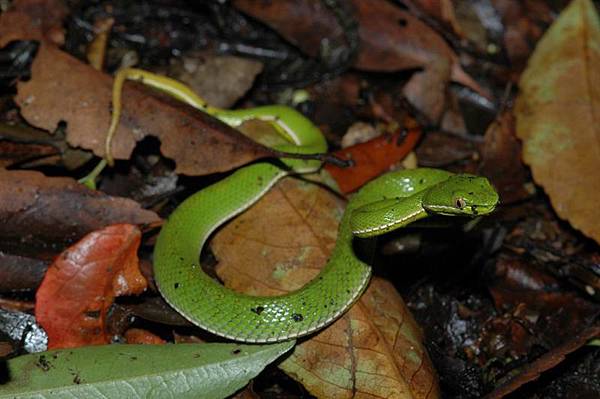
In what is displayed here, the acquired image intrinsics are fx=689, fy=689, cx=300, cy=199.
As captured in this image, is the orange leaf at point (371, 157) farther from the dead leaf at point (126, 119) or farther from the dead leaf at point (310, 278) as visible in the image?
the dead leaf at point (126, 119)

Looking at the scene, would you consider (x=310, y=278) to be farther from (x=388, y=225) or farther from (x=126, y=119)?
(x=126, y=119)

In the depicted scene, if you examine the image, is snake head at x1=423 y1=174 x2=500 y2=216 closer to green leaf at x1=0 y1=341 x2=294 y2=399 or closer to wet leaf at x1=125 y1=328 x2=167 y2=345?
green leaf at x1=0 y1=341 x2=294 y2=399

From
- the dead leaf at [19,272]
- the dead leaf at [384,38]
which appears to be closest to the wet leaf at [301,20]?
the dead leaf at [384,38]

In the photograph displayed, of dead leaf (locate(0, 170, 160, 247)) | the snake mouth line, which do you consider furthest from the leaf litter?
the snake mouth line

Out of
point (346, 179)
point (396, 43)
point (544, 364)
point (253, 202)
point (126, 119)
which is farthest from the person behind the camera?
point (396, 43)

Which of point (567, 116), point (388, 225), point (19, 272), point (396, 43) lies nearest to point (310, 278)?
point (388, 225)

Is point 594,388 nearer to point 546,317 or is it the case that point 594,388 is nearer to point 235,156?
point 546,317

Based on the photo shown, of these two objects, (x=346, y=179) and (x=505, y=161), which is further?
(x=505, y=161)
